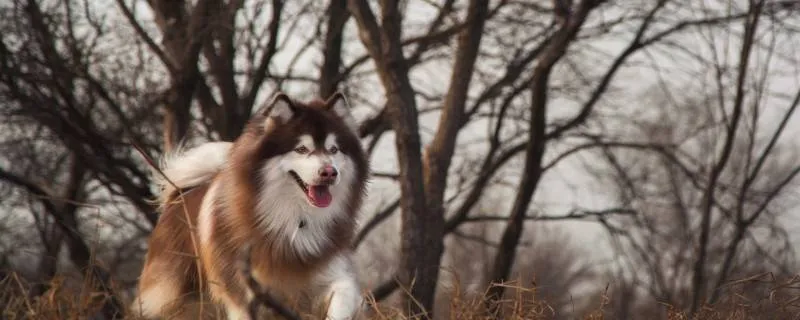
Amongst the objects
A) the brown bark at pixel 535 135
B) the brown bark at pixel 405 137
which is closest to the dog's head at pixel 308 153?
the brown bark at pixel 405 137

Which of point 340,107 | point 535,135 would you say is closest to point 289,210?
point 340,107

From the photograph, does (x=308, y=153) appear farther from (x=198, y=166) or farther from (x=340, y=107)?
(x=198, y=166)

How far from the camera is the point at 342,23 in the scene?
42.9 ft

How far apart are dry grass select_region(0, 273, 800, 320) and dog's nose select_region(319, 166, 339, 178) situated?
965 mm

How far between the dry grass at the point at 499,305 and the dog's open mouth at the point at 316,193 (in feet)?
3.58

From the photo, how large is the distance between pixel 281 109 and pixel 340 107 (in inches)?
16.7

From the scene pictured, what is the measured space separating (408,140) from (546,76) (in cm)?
191

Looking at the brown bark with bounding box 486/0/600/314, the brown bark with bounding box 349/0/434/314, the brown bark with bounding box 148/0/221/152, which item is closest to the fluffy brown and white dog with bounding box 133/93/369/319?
the brown bark with bounding box 349/0/434/314

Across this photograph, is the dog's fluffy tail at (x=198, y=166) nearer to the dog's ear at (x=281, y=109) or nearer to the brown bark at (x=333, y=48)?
the dog's ear at (x=281, y=109)

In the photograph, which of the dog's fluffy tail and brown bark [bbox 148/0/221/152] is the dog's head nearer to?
the dog's fluffy tail

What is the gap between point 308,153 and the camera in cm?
618

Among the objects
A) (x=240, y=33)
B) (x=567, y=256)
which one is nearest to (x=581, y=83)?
(x=240, y=33)

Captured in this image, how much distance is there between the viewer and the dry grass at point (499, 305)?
4.61m

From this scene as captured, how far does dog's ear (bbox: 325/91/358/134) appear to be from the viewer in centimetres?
659
